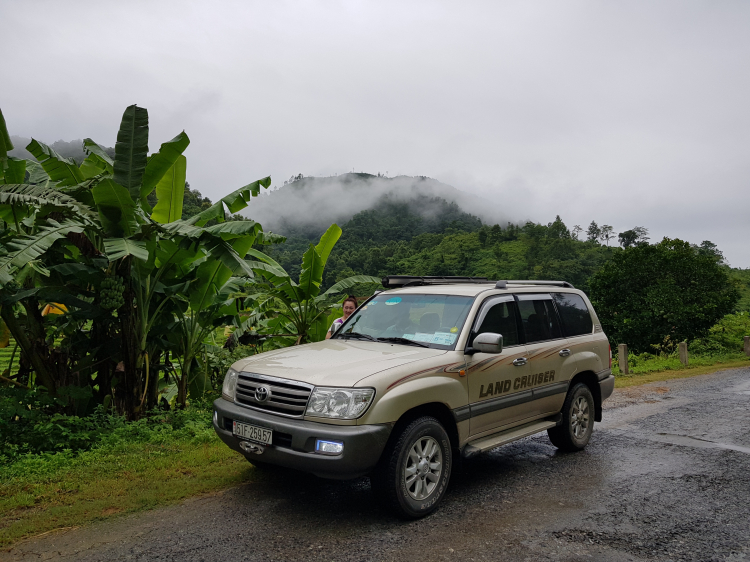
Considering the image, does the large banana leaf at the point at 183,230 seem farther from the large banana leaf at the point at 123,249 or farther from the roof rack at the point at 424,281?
the roof rack at the point at 424,281

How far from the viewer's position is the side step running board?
487cm

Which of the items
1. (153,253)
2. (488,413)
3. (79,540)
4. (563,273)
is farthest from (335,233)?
(563,273)

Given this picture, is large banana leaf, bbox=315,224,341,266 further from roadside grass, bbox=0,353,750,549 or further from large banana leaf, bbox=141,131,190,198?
roadside grass, bbox=0,353,750,549

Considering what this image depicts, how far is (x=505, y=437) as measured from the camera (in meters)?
5.28

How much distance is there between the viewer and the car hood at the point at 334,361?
4.30 metres

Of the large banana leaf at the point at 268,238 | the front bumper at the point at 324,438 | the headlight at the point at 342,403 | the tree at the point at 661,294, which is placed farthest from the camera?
the tree at the point at 661,294

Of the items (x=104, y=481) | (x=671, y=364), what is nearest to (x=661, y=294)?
(x=671, y=364)

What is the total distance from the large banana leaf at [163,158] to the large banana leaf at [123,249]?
108 centimetres

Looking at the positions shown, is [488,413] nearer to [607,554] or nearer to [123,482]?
[607,554]

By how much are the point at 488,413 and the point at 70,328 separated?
207 inches

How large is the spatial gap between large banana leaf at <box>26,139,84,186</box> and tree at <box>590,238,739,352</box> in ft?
83.3

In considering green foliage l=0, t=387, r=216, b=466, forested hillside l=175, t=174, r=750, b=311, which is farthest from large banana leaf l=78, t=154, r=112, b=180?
forested hillside l=175, t=174, r=750, b=311

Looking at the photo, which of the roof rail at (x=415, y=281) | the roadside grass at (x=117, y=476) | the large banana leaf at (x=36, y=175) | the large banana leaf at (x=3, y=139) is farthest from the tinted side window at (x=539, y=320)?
the large banana leaf at (x=36, y=175)

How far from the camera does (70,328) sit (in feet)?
22.9
